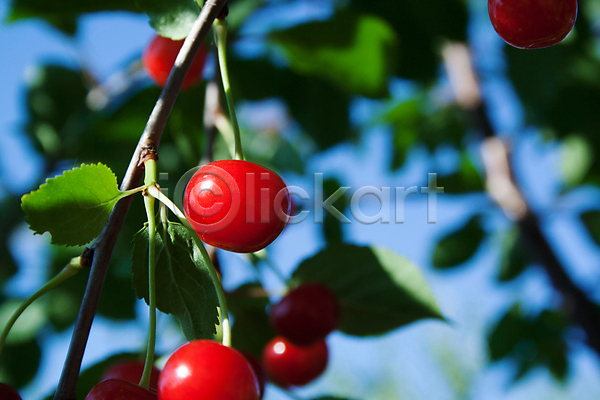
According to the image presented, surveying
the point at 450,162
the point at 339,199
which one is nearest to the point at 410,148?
the point at 450,162

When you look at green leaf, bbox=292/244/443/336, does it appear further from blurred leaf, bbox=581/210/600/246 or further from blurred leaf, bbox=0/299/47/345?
blurred leaf, bbox=581/210/600/246

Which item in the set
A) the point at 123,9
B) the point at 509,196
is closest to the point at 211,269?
the point at 123,9

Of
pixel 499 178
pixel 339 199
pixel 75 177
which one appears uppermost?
pixel 75 177

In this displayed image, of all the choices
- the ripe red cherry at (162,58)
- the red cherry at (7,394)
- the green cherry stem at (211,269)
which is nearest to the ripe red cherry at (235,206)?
the green cherry stem at (211,269)

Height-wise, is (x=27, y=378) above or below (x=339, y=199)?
below

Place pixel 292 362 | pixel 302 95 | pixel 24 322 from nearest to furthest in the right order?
pixel 292 362 → pixel 302 95 → pixel 24 322

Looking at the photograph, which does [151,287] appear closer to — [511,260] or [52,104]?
[52,104]

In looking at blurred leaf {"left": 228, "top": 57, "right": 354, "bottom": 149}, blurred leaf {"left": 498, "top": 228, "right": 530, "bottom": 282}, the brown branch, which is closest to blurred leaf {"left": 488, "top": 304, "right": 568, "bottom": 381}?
blurred leaf {"left": 498, "top": 228, "right": 530, "bottom": 282}

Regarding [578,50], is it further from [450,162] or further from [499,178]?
[450,162]
